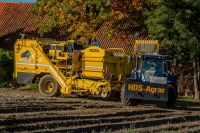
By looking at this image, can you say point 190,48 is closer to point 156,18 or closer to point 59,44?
point 156,18

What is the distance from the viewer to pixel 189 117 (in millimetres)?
18203

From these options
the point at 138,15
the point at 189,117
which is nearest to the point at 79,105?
the point at 189,117

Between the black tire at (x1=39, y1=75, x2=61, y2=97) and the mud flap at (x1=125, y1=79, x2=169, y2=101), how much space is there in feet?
12.7

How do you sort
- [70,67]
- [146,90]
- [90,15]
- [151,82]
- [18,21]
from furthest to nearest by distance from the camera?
[18,21], [90,15], [70,67], [151,82], [146,90]

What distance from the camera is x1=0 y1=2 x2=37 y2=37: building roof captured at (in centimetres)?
4062

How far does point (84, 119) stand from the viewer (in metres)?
15.1

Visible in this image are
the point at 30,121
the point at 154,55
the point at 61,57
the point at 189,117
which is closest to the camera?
the point at 30,121

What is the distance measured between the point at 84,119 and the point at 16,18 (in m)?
27.9

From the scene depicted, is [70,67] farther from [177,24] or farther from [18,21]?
[18,21]

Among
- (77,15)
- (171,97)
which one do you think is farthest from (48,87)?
(77,15)

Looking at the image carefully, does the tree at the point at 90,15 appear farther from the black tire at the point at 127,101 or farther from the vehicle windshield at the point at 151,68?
the black tire at the point at 127,101

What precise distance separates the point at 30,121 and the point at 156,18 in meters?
14.6

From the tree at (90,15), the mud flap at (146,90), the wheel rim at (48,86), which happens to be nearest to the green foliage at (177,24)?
the tree at (90,15)

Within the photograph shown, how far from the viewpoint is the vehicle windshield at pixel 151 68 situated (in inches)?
837
